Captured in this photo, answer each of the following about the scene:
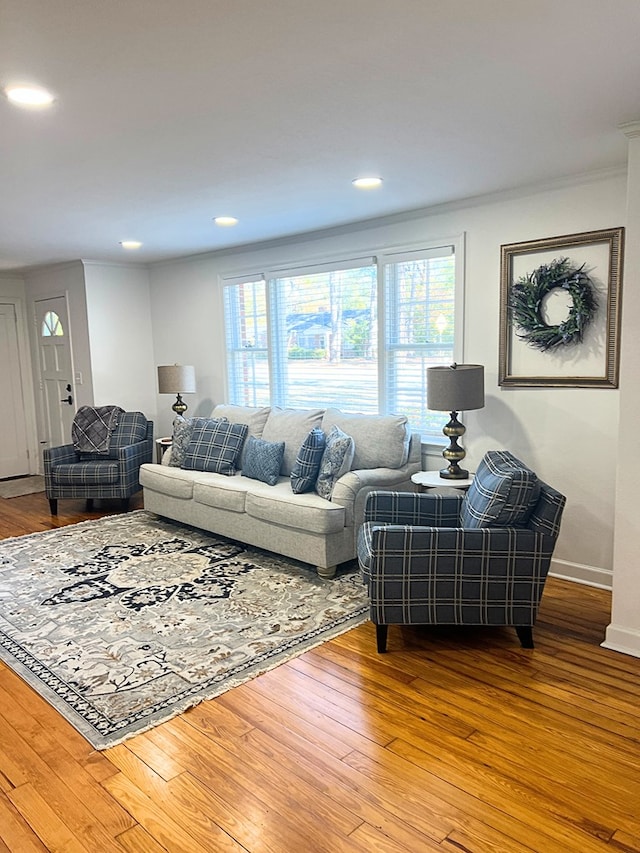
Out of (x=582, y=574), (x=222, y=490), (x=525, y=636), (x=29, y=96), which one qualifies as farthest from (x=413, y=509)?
(x=29, y=96)

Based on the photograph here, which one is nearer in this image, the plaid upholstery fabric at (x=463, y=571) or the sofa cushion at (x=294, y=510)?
the plaid upholstery fabric at (x=463, y=571)

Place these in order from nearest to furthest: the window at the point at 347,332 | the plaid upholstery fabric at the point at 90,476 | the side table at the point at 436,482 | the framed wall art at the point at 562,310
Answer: the framed wall art at the point at 562,310 → the side table at the point at 436,482 → the window at the point at 347,332 → the plaid upholstery fabric at the point at 90,476

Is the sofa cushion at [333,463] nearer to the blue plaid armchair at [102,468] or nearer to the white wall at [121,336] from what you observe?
the blue plaid armchair at [102,468]

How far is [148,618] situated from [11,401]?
190 inches

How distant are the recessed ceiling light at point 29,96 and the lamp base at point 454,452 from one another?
2702mm

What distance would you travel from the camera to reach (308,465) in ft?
13.3

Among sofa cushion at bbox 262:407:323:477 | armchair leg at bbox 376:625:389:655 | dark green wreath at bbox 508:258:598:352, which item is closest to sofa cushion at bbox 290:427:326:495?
sofa cushion at bbox 262:407:323:477

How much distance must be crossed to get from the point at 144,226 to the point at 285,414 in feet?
5.66

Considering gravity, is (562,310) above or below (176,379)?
above

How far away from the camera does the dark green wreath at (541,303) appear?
3.50 metres

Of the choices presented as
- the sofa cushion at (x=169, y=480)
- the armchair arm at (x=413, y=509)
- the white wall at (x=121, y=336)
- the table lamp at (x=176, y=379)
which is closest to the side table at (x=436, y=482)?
the armchair arm at (x=413, y=509)

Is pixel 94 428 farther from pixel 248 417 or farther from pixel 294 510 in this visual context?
pixel 294 510

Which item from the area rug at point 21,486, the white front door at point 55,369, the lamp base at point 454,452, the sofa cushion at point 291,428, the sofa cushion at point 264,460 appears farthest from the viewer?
the white front door at point 55,369

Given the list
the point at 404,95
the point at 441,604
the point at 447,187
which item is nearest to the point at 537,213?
the point at 447,187
